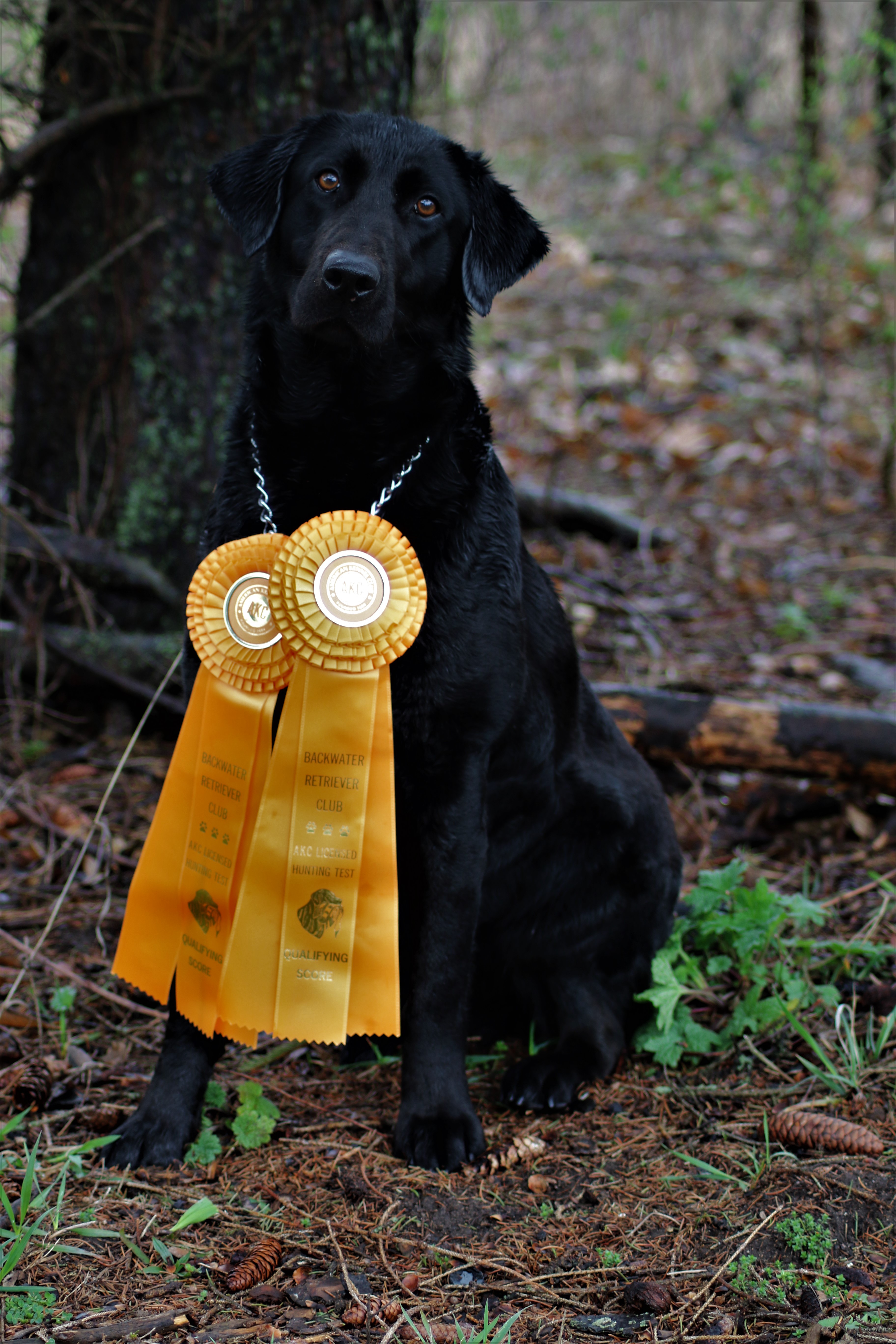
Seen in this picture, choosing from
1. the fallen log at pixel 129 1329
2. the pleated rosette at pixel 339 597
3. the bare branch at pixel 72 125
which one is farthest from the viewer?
the bare branch at pixel 72 125

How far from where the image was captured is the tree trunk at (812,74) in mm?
5348

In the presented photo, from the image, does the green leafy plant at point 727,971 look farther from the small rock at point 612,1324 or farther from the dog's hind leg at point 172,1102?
the dog's hind leg at point 172,1102

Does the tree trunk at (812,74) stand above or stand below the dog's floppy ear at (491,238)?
above

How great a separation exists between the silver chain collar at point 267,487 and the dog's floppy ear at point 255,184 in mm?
375

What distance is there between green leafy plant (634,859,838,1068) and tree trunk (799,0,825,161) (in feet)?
14.0

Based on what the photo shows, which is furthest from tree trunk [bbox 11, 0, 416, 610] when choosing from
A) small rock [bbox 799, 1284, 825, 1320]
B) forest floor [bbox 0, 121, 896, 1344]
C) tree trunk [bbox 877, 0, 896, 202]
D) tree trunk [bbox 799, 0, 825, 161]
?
tree trunk [bbox 799, 0, 825, 161]

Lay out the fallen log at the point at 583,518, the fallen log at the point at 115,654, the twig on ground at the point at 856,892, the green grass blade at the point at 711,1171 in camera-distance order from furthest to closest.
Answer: the fallen log at the point at 583,518 → the fallen log at the point at 115,654 → the twig on ground at the point at 856,892 → the green grass blade at the point at 711,1171

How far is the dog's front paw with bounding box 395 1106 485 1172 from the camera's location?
197 cm

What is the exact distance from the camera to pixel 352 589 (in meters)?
1.94

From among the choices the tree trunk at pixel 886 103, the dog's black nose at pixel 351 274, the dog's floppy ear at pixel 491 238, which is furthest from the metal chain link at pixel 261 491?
the tree trunk at pixel 886 103

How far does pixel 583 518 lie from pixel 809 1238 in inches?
145

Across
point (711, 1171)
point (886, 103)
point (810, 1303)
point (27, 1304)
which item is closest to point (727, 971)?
point (711, 1171)

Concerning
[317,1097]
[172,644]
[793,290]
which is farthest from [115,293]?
[793,290]

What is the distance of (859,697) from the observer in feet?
12.7
